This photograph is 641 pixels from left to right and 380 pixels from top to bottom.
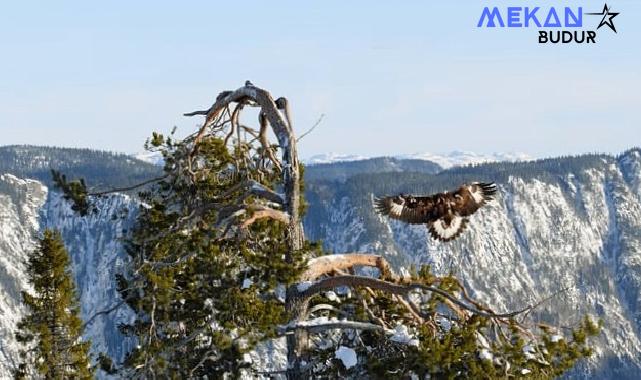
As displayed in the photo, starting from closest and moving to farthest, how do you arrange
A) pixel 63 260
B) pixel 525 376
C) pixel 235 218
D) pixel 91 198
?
pixel 525 376, pixel 235 218, pixel 91 198, pixel 63 260

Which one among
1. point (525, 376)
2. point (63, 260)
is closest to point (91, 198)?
point (525, 376)

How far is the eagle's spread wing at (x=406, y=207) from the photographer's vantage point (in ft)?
62.6

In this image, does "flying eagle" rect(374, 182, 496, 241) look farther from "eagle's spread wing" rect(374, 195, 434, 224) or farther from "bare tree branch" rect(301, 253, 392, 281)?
"bare tree branch" rect(301, 253, 392, 281)

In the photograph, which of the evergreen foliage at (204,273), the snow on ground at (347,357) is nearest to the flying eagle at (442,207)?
the evergreen foliage at (204,273)

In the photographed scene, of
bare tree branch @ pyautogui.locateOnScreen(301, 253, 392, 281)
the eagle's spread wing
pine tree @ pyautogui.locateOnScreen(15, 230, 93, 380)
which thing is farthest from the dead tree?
pine tree @ pyautogui.locateOnScreen(15, 230, 93, 380)

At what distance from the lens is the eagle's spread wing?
19078mm

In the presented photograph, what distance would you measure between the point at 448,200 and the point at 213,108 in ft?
15.4

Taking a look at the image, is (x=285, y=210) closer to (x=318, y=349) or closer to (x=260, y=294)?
(x=260, y=294)

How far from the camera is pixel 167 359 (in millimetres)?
18156

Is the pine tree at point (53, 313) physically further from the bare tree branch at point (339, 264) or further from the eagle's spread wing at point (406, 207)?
the bare tree branch at point (339, 264)

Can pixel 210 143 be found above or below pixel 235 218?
above

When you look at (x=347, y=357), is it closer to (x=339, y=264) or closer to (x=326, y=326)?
(x=326, y=326)

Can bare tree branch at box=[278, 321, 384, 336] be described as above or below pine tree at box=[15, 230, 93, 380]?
above

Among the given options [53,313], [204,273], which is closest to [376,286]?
[204,273]
